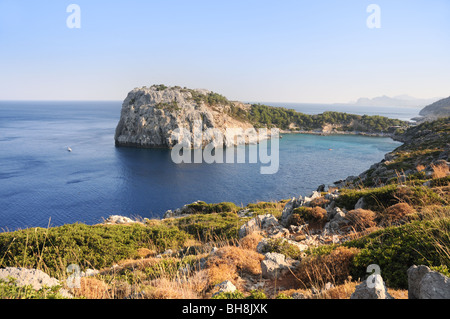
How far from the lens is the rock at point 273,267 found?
7.49 metres

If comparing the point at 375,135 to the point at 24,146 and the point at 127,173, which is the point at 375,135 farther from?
the point at 24,146

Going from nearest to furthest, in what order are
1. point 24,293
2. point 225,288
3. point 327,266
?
point 24,293 < point 225,288 < point 327,266

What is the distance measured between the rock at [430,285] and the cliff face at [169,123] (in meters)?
96.9

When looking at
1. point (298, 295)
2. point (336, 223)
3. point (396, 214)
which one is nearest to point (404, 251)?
point (298, 295)

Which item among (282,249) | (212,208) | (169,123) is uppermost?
(169,123)

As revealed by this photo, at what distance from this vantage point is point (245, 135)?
121 m

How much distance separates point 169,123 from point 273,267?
98.8 metres

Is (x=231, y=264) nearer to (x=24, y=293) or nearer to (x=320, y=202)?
(x=24, y=293)

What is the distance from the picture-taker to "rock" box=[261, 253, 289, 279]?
749 centimetres

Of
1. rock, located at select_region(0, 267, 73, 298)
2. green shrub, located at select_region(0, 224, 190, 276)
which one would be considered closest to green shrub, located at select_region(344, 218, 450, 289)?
rock, located at select_region(0, 267, 73, 298)

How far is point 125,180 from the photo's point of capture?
5984 cm

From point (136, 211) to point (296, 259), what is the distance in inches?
1590
